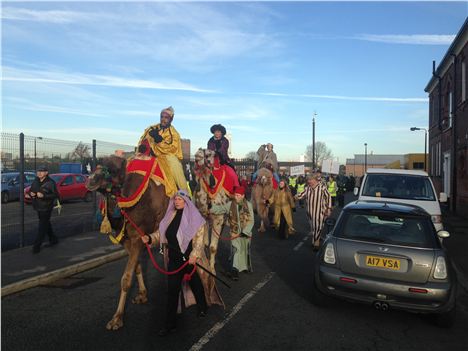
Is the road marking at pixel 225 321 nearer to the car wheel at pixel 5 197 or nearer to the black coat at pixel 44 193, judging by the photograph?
the black coat at pixel 44 193

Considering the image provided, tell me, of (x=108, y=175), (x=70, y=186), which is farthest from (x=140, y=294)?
(x=70, y=186)

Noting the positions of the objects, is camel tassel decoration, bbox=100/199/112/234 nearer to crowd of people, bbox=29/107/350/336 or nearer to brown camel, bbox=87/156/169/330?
brown camel, bbox=87/156/169/330

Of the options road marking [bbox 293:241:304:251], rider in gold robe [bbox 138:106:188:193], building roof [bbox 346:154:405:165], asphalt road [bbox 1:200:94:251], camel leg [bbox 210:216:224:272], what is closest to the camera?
rider in gold robe [bbox 138:106:188:193]

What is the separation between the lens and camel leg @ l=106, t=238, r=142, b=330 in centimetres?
502

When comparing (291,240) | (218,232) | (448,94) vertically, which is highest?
(448,94)

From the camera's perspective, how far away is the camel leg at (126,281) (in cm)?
502

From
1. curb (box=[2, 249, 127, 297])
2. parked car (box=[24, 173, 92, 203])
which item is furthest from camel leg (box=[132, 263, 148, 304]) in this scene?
parked car (box=[24, 173, 92, 203])

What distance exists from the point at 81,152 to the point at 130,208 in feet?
27.3

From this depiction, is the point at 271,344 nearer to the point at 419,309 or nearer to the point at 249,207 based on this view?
the point at 419,309

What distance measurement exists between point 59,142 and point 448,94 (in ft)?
82.9

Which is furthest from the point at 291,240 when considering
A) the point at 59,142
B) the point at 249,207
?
the point at 59,142

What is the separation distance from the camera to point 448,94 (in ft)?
89.6

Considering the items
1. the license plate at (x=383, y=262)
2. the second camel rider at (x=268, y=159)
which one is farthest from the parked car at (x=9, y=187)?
the license plate at (x=383, y=262)

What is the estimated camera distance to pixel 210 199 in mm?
7129
